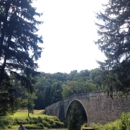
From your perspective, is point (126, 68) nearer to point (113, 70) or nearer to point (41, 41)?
point (113, 70)

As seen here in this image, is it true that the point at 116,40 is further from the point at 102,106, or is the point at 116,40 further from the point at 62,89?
the point at 62,89

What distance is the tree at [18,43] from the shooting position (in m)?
12.2

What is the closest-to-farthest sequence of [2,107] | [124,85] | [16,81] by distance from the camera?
[2,107] < [16,81] < [124,85]

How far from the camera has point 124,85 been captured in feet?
47.3

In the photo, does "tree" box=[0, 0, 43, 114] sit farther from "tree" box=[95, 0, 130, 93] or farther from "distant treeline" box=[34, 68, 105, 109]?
"distant treeline" box=[34, 68, 105, 109]

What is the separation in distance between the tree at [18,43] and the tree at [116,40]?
4.66 metres

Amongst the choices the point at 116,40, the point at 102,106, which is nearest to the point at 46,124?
the point at 102,106

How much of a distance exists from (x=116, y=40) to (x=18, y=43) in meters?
6.10

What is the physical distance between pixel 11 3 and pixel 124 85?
810 cm

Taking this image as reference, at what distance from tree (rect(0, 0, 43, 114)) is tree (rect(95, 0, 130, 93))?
15.3ft

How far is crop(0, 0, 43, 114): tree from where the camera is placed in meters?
12.2

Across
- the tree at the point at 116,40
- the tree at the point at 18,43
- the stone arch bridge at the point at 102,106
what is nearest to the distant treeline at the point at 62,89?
the stone arch bridge at the point at 102,106

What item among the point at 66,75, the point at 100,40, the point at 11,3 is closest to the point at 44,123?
the point at 100,40

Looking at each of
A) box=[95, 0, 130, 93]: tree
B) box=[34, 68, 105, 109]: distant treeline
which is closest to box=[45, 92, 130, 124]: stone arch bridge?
box=[95, 0, 130, 93]: tree
